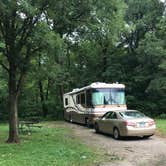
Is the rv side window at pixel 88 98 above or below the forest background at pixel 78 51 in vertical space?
below

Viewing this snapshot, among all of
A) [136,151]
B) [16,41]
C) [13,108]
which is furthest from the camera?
[16,41]

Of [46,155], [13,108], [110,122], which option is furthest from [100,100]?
[46,155]

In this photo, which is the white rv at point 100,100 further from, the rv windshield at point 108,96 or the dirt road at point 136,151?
the dirt road at point 136,151

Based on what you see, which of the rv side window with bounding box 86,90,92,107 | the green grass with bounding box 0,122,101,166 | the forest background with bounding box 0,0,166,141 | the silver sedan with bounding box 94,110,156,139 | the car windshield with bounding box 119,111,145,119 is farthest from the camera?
the rv side window with bounding box 86,90,92,107

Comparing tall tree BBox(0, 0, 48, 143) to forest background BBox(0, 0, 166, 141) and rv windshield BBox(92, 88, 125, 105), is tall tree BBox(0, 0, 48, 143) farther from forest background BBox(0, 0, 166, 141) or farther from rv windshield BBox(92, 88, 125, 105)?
rv windshield BBox(92, 88, 125, 105)

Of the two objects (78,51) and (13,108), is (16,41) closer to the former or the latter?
(13,108)

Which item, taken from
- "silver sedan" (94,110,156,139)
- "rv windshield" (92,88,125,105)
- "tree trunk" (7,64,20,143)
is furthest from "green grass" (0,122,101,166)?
"rv windshield" (92,88,125,105)

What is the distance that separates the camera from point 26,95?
4784cm

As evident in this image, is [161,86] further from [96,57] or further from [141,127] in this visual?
[141,127]

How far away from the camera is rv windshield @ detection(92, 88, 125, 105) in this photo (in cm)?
2506

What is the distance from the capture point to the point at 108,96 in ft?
83.0

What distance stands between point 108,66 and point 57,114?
26.9 ft

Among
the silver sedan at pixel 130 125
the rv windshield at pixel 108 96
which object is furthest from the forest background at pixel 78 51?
the silver sedan at pixel 130 125

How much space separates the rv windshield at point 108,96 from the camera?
25.1 meters
